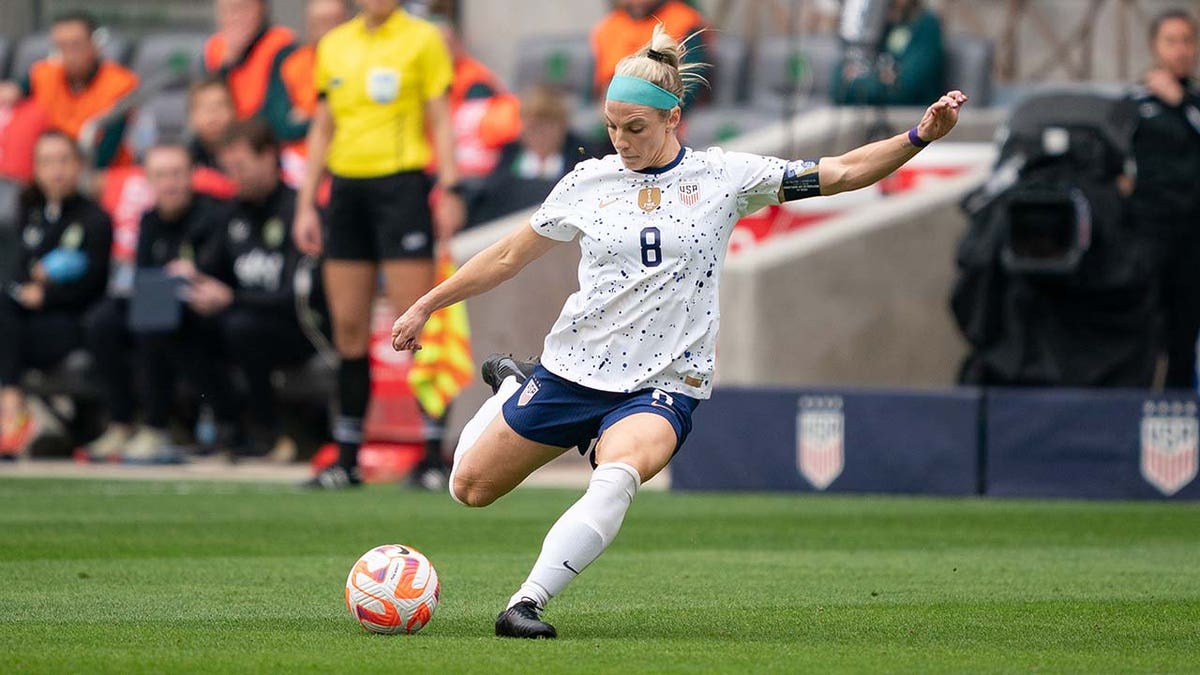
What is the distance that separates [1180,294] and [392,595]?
772 centimetres

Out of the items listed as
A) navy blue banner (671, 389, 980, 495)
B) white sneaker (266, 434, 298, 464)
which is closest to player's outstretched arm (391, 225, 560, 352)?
navy blue banner (671, 389, 980, 495)

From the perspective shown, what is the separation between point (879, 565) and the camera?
8.18 meters

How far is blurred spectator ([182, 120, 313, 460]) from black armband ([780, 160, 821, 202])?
7427 millimetres

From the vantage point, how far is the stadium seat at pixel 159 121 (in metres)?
16.7

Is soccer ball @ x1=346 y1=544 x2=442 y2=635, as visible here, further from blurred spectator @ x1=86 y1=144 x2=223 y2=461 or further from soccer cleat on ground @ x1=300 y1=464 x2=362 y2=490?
blurred spectator @ x1=86 y1=144 x2=223 y2=461

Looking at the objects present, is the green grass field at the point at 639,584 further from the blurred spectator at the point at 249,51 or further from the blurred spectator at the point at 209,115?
the blurred spectator at the point at 249,51


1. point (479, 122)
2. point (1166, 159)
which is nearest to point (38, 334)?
point (479, 122)

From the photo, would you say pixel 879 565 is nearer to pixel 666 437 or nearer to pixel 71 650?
pixel 666 437

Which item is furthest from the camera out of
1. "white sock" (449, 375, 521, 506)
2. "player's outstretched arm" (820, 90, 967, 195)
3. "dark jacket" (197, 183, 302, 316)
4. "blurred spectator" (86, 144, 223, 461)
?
"blurred spectator" (86, 144, 223, 461)

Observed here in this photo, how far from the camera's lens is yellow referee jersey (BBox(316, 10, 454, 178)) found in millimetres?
11375

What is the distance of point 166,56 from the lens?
1862 centimetres

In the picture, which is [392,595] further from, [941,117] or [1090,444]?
[1090,444]

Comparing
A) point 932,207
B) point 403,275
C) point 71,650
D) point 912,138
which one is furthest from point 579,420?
point 932,207

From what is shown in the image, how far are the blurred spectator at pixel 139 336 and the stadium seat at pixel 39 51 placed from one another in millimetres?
4669
